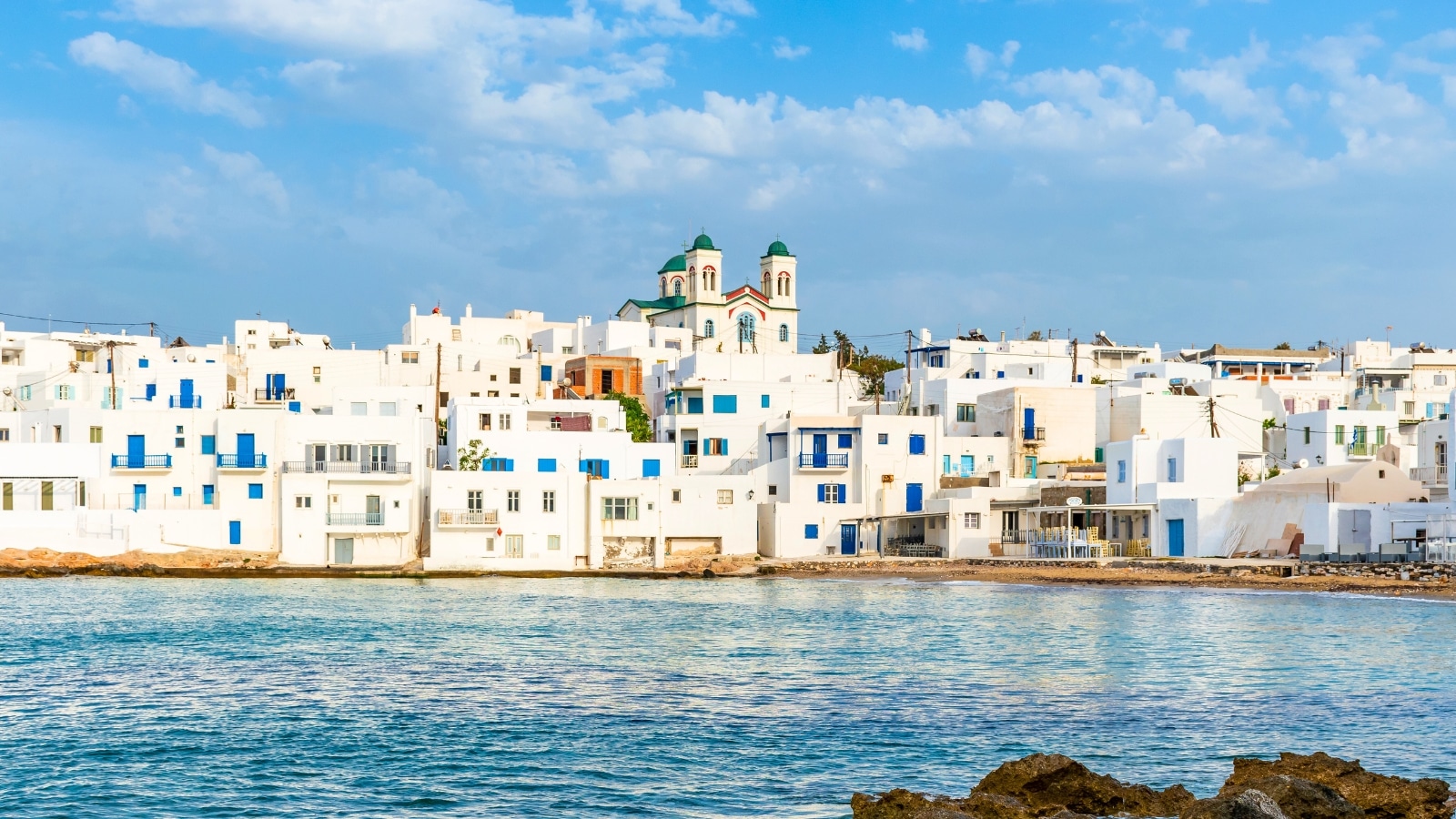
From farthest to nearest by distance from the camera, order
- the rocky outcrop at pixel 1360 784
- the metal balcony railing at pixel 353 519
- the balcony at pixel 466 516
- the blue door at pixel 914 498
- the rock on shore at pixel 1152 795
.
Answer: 1. the blue door at pixel 914 498
2. the metal balcony railing at pixel 353 519
3. the balcony at pixel 466 516
4. the rocky outcrop at pixel 1360 784
5. the rock on shore at pixel 1152 795

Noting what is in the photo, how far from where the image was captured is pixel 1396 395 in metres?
81.2

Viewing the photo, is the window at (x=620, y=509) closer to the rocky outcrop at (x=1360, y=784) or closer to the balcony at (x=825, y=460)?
the balcony at (x=825, y=460)

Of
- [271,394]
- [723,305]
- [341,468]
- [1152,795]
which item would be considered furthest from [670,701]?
[723,305]

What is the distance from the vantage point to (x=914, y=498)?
223 ft

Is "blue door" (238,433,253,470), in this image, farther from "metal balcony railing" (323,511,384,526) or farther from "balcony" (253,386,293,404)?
"balcony" (253,386,293,404)

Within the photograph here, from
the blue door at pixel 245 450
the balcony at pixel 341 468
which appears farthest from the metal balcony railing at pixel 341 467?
the blue door at pixel 245 450

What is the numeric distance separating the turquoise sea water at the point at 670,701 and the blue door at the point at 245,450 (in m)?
15.7

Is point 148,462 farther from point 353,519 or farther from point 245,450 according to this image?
point 353,519

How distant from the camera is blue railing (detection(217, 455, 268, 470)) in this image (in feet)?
205

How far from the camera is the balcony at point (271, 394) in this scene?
79231mm

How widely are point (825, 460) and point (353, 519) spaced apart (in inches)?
776

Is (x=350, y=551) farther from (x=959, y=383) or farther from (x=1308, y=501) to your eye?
(x=1308, y=501)

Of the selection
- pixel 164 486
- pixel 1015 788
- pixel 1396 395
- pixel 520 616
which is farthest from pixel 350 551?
pixel 1396 395

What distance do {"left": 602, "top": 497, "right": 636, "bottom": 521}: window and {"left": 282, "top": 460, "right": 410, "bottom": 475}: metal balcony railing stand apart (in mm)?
8225
